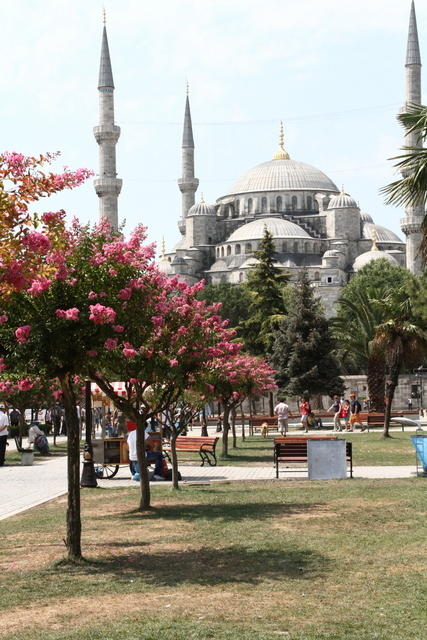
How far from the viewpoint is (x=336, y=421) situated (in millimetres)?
35781

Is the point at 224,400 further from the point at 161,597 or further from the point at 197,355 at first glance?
the point at 161,597

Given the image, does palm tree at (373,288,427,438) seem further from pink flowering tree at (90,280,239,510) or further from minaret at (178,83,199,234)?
minaret at (178,83,199,234)

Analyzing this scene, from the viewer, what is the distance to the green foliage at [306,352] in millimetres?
43781

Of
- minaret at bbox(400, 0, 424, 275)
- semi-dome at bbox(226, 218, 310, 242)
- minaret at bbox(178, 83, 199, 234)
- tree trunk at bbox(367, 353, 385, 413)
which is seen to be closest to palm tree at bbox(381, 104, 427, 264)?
tree trunk at bbox(367, 353, 385, 413)

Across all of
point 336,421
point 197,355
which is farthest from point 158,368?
point 336,421

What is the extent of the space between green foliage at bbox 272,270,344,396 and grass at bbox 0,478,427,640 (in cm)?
2972

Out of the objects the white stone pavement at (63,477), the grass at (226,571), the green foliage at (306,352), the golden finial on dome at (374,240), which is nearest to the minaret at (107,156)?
the golden finial on dome at (374,240)

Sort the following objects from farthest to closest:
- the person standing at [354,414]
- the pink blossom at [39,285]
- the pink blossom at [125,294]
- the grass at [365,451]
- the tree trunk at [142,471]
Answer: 1. the person standing at [354,414]
2. the grass at [365,451]
3. the tree trunk at [142,471]
4. the pink blossom at [125,294]
5. the pink blossom at [39,285]

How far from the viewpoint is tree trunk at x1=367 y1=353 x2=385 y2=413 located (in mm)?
39938

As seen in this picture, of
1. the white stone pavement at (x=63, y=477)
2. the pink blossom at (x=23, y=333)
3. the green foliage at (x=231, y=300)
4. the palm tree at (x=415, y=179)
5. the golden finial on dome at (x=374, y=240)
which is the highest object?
the golden finial on dome at (x=374, y=240)

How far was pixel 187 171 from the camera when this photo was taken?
110 meters

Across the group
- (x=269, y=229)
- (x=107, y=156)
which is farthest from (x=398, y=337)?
(x=269, y=229)

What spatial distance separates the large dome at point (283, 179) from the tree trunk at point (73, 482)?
358 feet

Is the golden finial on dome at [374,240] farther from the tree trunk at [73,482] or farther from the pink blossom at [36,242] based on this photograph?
the pink blossom at [36,242]
